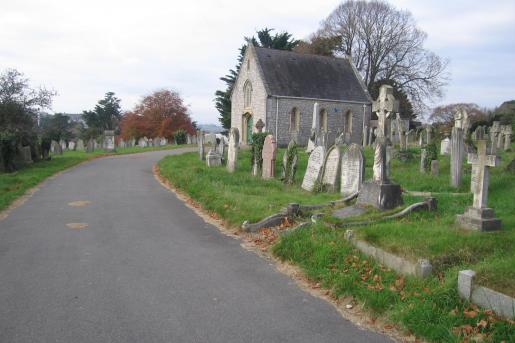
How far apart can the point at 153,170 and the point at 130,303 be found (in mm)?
15863

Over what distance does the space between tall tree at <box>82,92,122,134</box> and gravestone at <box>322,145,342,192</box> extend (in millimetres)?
68010

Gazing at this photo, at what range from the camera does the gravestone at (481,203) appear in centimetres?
680

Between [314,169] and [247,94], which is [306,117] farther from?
[314,169]

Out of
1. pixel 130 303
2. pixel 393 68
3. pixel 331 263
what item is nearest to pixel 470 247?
pixel 331 263

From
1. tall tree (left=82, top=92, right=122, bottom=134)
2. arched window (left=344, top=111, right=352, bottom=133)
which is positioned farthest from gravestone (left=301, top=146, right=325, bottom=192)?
tall tree (left=82, top=92, right=122, bottom=134)

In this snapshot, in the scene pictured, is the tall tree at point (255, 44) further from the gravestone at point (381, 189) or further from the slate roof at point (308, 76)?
the gravestone at point (381, 189)


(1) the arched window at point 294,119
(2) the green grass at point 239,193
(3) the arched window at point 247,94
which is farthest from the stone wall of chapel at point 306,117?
(2) the green grass at point 239,193

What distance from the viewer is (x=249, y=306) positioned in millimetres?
5312

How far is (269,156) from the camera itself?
15102 mm

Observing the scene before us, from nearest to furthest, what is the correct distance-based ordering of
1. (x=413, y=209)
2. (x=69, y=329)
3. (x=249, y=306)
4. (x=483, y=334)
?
(x=483, y=334)
(x=69, y=329)
(x=249, y=306)
(x=413, y=209)

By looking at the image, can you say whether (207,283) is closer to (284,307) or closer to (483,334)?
(284,307)

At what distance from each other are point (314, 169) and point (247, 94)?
25.7m

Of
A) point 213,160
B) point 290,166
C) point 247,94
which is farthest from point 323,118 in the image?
point 290,166

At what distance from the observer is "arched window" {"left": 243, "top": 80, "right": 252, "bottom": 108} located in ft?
122
